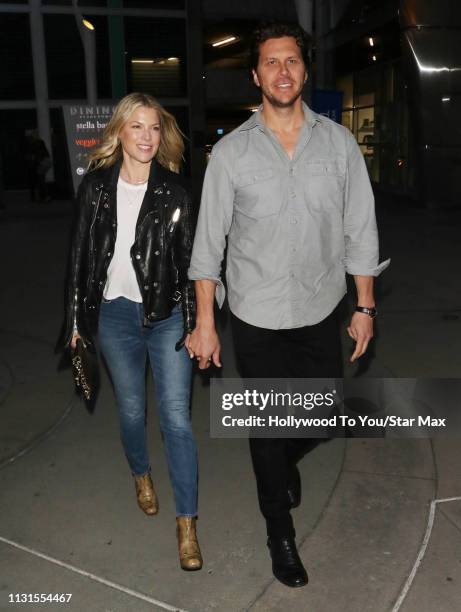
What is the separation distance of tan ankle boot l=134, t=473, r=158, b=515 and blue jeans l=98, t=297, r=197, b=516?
17.1 inches

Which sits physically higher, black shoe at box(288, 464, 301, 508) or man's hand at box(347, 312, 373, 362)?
man's hand at box(347, 312, 373, 362)

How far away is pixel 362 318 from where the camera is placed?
3.19 m

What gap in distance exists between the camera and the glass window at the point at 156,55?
22.3m

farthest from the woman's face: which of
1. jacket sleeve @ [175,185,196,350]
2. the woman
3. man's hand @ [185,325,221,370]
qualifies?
man's hand @ [185,325,221,370]

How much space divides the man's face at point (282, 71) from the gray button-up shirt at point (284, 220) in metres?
0.14

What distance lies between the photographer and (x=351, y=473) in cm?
397

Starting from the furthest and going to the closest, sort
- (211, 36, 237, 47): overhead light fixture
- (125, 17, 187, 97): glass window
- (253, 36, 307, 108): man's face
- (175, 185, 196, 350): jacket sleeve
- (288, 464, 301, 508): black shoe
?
1. (211, 36, 237, 47): overhead light fixture
2. (125, 17, 187, 97): glass window
3. (288, 464, 301, 508): black shoe
4. (175, 185, 196, 350): jacket sleeve
5. (253, 36, 307, 108): man's face

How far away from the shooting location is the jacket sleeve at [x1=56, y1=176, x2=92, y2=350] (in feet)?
10.2

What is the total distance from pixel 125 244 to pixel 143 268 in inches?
5.6

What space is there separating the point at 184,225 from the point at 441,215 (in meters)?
13.9

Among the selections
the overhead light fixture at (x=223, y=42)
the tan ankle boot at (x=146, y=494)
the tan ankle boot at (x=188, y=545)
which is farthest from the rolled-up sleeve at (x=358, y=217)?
the overhead light fixture at (x=223, y=42)

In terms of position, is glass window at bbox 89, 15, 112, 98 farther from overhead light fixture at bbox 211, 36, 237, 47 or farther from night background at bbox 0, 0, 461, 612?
night background at bbox 0, 0, 461, 612

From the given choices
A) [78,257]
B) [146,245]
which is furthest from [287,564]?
[78,257]

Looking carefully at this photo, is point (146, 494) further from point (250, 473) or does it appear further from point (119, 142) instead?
point (119, 142)
